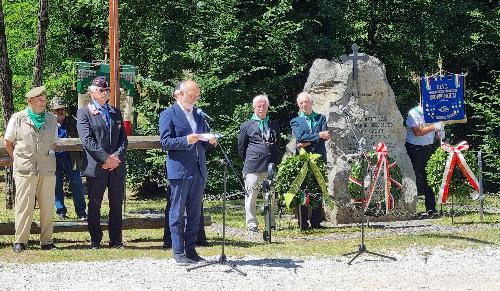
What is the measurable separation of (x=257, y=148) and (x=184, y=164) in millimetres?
2704

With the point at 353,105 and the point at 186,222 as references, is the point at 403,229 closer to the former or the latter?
the point at 353,105

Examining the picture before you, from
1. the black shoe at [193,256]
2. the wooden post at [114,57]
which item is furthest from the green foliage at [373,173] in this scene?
the wooden post at [114,57]

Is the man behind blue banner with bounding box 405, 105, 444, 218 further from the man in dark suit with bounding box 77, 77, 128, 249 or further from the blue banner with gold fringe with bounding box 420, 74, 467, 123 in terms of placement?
the man in dark suit with bounding box 77, 77, 128, 249

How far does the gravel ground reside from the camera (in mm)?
7223

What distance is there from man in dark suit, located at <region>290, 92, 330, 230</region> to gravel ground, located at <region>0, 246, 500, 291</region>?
2.38 metres

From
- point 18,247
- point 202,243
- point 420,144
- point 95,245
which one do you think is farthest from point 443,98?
point 18,247

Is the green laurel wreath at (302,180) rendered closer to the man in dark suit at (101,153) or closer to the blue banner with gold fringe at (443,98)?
the man in dark suit at (101,153)

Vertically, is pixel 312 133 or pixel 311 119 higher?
pixel 311 119

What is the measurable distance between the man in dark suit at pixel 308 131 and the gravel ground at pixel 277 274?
2.38m

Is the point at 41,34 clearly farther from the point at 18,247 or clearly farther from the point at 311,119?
the point at 18,247

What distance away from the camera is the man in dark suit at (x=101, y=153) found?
9.06 meters

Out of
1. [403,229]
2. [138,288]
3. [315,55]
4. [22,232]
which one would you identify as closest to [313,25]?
[315,55]

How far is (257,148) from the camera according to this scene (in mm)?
10641

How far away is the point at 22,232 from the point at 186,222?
218cm
